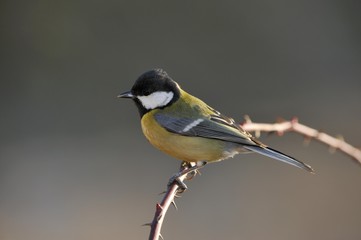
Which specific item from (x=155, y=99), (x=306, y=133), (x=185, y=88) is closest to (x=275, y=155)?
(x=306, y=133)

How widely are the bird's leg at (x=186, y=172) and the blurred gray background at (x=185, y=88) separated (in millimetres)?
2766

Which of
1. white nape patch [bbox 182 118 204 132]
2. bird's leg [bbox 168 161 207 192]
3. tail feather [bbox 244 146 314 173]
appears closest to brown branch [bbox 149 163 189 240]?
bird's leg [bbox 168 161 207 192]

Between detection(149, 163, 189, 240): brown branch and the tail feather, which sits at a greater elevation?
the tail feather

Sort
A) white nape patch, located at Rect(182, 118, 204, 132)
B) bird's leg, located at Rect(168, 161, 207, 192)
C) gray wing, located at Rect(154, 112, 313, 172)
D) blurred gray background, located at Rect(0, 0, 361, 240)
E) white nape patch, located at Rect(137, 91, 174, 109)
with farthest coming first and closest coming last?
blurred gray background, located at Rect(0, 0, 361, 240) → white nape patch, located at Rect(137, 91, 174, 109) → white nape patch, located at Rect(182, 118, 204, 132) → gray wing, located at Rect(154, 112, 313, 172) → bird's leg, located at Rect(168, 161, 207, 192)

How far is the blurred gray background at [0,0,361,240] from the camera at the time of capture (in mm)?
6617

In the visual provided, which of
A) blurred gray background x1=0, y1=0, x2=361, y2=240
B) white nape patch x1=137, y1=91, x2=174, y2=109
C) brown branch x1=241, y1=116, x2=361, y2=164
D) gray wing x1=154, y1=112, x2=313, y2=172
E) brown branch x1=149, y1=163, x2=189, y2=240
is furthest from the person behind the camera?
blurred gray background x1=0, y1=0, x2=361, y2=240

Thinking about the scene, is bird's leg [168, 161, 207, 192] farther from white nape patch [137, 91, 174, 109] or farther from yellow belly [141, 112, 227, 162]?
white nape patch [137, 91, 174, 109]

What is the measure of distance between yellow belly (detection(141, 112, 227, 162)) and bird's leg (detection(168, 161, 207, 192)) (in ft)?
0.13

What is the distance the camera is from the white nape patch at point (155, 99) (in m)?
3.65

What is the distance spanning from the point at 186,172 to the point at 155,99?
0.63 meters

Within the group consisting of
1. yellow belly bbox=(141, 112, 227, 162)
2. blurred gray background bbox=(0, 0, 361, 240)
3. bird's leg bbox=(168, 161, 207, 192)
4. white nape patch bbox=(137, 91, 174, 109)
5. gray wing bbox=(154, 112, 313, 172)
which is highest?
blurred gray background bbox=(0, 0, 361, 240)

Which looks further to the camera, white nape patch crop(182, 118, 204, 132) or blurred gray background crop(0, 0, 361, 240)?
blurred gray background crop(0, 0, 361, 240)

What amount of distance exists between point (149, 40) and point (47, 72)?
57.0 inches

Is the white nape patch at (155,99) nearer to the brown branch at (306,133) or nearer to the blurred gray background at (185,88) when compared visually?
the brown branch at (306,133)
